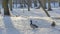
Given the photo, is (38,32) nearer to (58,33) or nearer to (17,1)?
(58,33)

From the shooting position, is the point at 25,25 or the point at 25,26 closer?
the point at 25,26

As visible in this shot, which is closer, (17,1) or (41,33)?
(41,33)

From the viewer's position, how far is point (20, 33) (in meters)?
7.90

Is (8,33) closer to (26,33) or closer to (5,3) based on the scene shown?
(26,33)

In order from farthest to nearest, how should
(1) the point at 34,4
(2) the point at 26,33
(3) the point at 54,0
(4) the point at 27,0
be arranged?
1. (3) the point at 54,0
2. (1) the point at 34,4
3. (4) the point at 27,0
4. (2) the point at 26,33

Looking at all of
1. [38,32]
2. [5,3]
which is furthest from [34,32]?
[5,3]

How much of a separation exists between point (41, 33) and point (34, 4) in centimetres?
3094

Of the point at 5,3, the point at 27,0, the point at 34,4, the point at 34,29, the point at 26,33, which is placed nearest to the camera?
the point at 26,33

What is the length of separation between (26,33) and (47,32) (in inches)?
38.0

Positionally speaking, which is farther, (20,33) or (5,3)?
(5,3)

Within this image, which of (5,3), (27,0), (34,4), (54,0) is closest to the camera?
(5,3)

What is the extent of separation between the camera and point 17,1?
131 ft

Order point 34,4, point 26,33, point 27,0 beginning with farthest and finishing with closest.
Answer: point 34,4
point 27,0
point 26,33

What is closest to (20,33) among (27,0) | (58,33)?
(58,33)
